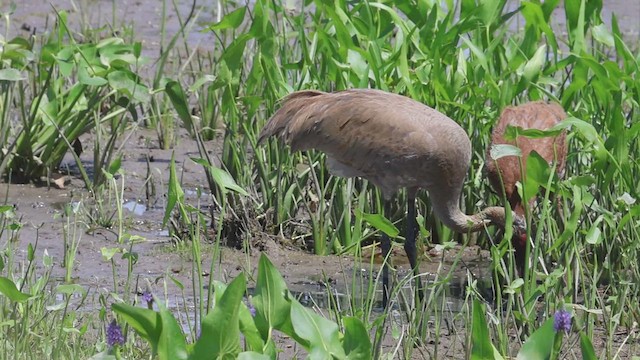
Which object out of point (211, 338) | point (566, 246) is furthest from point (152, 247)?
point (211, 338)

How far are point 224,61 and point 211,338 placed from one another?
2526 mm

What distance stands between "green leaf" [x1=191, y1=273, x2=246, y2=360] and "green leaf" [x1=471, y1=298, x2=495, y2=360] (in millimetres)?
631

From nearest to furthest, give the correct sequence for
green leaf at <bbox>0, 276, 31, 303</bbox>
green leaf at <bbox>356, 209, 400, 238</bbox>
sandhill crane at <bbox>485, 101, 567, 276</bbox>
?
green leaf at <bbox>0, 276, 31, 303</bbox>
green leaf at <bbox>356, 209, 400, 238</bbox>
sandhill crane at <bbox>485, 101, 567, 276</bbox>

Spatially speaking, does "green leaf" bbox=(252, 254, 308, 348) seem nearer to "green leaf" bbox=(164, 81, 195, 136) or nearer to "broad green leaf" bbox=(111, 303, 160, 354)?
"broad green leaf" bbox=(111, 303, 160, 354)

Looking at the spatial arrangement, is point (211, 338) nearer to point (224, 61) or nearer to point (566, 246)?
point (566, 246)

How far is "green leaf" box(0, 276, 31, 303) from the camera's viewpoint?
3635 mm

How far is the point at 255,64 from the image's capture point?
5758 mm

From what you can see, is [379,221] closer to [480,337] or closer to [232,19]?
[480,337]

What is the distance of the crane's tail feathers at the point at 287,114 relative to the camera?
5.52 m

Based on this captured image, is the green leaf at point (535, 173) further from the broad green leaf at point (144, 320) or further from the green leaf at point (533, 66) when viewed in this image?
the broad green leaf at point (144, 320)

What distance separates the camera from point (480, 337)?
11.4ft

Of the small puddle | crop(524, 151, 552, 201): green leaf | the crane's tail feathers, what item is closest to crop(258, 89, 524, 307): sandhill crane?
the crane's tail feathers

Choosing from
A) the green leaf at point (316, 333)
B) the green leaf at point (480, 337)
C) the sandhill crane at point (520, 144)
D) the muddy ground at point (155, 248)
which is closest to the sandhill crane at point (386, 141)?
the sandhill crane at point (520, 144)

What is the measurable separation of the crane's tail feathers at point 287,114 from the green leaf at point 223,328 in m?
2.26
